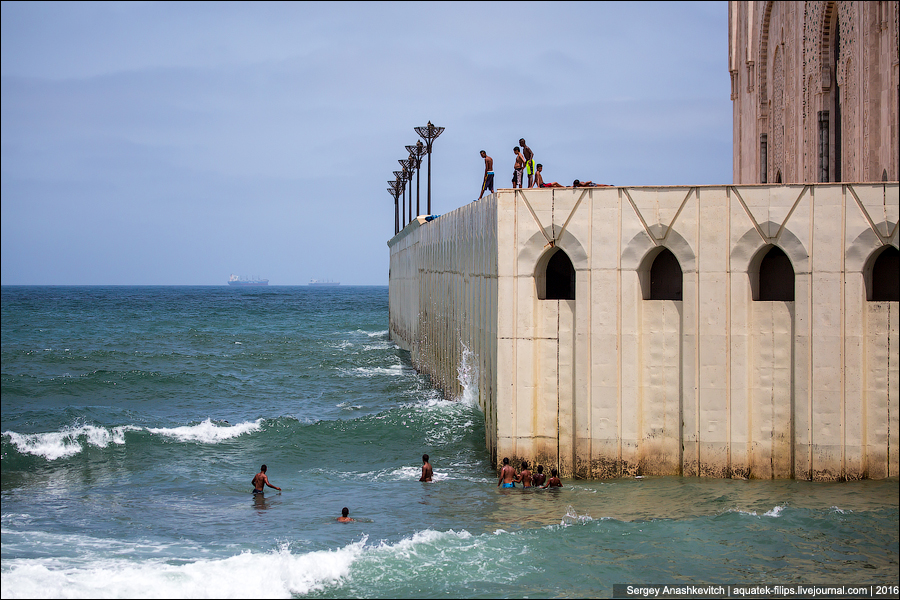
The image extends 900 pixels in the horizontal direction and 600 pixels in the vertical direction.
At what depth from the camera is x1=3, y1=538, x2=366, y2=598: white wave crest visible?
1031 centimetres

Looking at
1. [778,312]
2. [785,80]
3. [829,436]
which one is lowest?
[829,436]

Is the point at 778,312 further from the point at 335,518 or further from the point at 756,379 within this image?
the point at 335,518

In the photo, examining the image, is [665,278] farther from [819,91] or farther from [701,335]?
[819,91]

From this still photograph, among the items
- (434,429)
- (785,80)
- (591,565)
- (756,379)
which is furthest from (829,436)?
(785,80)

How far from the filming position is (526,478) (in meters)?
14.5

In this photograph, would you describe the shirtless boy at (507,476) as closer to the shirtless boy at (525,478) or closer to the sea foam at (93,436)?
the shirtless boy at (525,478)

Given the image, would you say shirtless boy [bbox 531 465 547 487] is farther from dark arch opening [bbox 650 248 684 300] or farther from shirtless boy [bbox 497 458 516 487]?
dark arch opening [bbox 650 248 684 300]

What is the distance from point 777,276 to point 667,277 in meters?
1.95

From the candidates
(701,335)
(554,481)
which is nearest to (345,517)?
(554,481)

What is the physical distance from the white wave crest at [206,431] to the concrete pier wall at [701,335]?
409 inches

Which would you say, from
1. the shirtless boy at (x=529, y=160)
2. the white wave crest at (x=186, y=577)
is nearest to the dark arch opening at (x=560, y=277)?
the shirtless boy at (x=529, y=160)

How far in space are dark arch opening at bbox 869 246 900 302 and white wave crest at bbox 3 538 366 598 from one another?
1011 cm

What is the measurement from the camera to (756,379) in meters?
14.1

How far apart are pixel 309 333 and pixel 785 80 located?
45.6 metres
